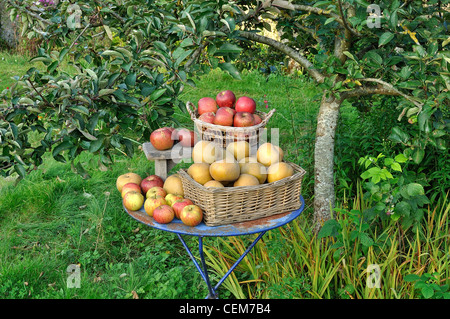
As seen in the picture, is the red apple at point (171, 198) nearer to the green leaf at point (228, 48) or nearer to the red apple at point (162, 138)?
the red apple at point (162, 138)

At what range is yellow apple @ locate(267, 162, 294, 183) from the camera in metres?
2.11

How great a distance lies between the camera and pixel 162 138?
7.64 feet

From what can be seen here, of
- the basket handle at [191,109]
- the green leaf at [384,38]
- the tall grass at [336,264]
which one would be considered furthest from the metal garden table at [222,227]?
the green leaf at [384,38]

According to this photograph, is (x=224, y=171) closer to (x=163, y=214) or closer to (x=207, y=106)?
(x=163, y=214)

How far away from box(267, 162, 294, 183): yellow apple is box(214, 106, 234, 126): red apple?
342 millimetres

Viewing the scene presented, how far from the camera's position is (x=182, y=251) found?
9.64ft

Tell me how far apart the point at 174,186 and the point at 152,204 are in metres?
0.21

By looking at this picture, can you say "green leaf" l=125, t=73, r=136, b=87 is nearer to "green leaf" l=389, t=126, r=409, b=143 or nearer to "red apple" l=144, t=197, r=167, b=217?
"red apple" l=144, t=197, r=167, b=217

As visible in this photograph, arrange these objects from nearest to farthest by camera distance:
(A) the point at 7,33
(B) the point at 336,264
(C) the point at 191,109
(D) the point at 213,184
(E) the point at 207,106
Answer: (D) the point at 213,184 → (B) the point at 336,264 → (E) the point at 207,106 → (C) the point at 191,109 → (A) the point at 7,33

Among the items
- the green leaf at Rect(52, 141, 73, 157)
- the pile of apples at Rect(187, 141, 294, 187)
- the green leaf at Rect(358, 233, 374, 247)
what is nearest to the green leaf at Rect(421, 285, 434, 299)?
the green leaf at Rect(358, 233, 374, 247)

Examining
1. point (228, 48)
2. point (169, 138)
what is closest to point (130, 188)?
point (169, 138)

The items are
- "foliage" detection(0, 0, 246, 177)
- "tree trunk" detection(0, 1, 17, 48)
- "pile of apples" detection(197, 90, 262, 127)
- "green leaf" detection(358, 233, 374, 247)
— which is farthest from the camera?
Answer: "tree trunk" detection(0, 1, 17, 48)

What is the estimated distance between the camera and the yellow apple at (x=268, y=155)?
218cm
